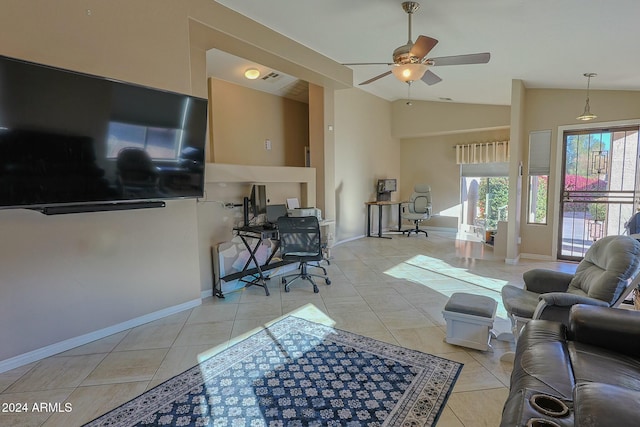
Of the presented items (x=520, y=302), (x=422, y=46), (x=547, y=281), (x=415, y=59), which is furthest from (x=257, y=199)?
(x=547, y=281)

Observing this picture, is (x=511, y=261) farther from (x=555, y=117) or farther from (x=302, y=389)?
(x=302, y=389)

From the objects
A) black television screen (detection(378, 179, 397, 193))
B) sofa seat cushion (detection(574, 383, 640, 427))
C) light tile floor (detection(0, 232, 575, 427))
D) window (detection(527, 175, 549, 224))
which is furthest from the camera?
black television screen (detection(378, 179, 397, 193))

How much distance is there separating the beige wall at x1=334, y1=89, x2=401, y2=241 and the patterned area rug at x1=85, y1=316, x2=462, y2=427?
4230mm

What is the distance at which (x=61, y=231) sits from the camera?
253 cm

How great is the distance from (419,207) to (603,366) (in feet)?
20.6

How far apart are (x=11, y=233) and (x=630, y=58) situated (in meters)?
5.71

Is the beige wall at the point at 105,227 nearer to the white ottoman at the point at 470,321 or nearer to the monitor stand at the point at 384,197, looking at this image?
the white ottoman at the point at 470,321

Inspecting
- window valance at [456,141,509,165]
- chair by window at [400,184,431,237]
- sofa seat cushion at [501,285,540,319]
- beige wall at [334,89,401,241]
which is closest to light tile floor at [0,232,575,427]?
sofa seat cushion at [501,285,540,319]

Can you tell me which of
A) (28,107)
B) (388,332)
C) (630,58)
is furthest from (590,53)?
(28,107)

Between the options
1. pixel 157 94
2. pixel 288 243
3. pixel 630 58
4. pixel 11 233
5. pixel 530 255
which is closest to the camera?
pixel 11 233

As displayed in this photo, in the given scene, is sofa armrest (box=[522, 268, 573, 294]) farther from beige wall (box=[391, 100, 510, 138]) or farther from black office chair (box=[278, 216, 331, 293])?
beige wall (box=[391, 100, 510, 138])

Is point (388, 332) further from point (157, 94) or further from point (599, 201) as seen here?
point (599, 201)

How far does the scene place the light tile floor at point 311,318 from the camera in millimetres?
1989

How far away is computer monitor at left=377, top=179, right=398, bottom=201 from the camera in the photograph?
24.7ft
